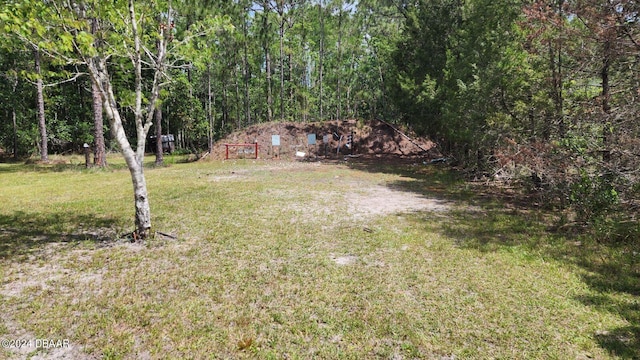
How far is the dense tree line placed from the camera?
5637mm

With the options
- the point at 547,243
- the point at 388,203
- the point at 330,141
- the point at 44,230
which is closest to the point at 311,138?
the point at 330,141

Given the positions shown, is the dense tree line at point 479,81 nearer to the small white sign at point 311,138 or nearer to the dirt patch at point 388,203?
the dirt patch at point 388,203

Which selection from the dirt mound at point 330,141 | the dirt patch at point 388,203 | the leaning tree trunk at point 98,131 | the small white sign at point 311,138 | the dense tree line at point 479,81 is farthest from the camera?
the small white sign at point 311,138

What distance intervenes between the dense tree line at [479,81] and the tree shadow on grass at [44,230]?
2245 mm

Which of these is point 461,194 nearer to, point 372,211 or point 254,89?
point 372,211

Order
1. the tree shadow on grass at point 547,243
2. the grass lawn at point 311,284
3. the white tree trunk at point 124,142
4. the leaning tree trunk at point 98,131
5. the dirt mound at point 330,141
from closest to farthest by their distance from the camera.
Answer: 1. the grass lawn at point 311,284
2. the tree shadow on grass at point 547,243
3. the white tree trunk at point 124,142
4. the leaning tree trunk at point 98,131
5. the dirt mound at point 330,141

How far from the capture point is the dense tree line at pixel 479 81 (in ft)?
18.5

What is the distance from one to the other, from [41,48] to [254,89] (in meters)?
31.7

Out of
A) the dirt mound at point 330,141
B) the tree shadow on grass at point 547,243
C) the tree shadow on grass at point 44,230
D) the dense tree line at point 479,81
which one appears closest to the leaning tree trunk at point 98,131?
the dense tree line at point 479,81

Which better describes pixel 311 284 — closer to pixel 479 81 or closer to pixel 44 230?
pixel 44 230

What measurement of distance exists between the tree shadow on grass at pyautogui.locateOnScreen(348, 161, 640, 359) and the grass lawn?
0.08 ft

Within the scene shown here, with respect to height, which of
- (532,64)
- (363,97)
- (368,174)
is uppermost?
(363,97)

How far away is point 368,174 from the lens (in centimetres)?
1326

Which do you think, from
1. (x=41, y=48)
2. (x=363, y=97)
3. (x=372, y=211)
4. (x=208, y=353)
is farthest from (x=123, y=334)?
(x=363, y=97)
